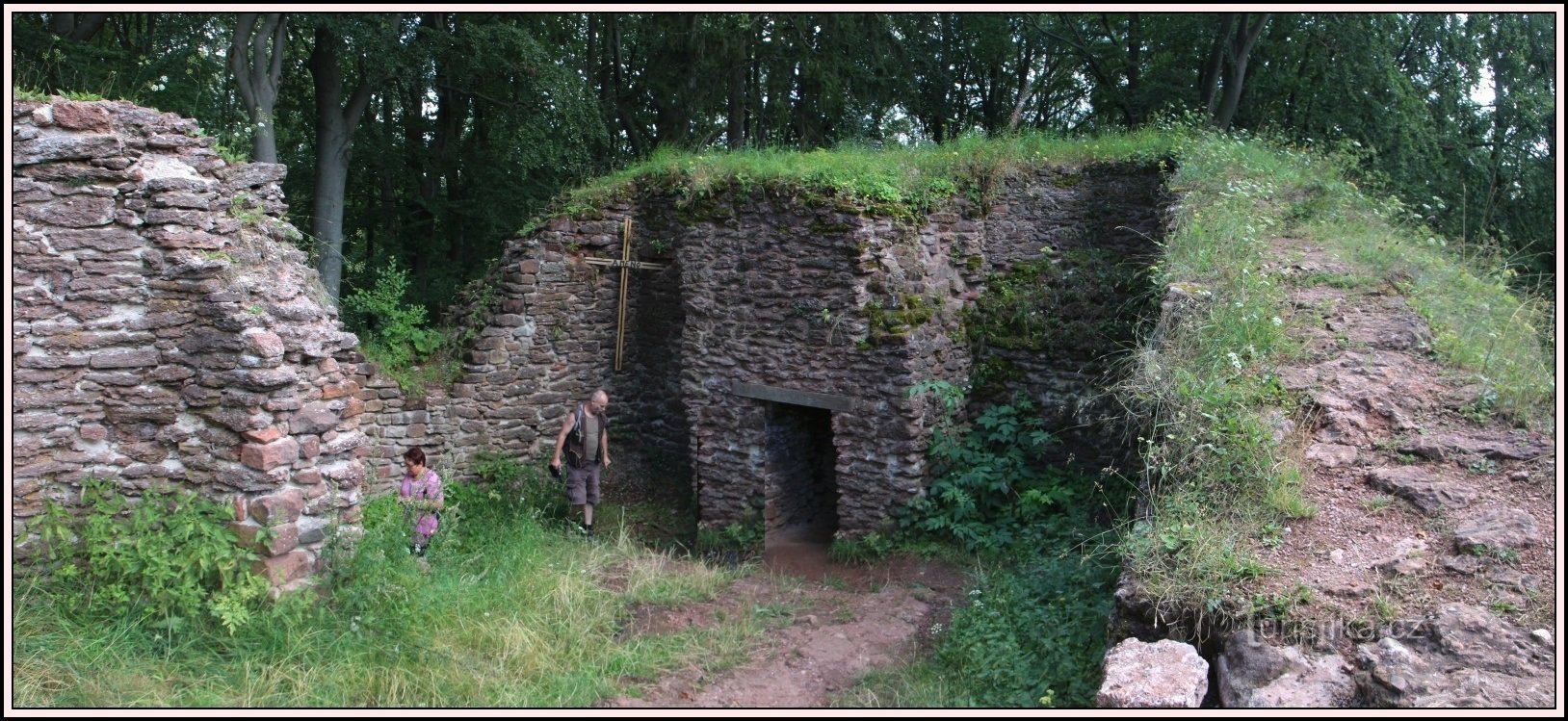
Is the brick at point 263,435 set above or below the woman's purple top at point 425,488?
above

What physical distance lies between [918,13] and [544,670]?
1604 cm

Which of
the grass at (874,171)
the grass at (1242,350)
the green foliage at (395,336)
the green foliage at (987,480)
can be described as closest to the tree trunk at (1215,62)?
the grass at (874,171)

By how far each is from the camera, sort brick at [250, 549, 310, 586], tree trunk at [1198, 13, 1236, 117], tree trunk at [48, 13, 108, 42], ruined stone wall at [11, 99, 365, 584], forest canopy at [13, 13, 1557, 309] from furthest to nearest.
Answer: tree trunk at [1198, 13, 1236, 117] → forest canopy at [13, 13, 1557, 309] → tree trunk at [48, 13, 108, 42] → brick at [250, 549, 310, 586] → ruined stone wall at [11, 99, 365, 584]

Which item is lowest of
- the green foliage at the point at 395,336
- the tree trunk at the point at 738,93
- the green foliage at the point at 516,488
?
the green foliage at the point at 516,488

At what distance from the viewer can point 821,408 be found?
28.4 feet

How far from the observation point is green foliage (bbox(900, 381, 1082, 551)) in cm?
787

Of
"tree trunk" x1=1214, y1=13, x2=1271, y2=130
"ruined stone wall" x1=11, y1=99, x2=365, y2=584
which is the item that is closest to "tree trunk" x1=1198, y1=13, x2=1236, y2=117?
"tree trunk" x1=1214, y1=13, x2=1271, y2=130

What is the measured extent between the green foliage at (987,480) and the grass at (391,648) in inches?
85.9

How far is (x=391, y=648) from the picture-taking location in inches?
193

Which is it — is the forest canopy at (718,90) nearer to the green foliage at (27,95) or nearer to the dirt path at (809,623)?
the dirt path at (809,623)

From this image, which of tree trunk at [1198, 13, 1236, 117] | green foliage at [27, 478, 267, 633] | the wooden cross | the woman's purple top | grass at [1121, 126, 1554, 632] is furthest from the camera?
tree trunk at [1198, 13, 1236, 117]

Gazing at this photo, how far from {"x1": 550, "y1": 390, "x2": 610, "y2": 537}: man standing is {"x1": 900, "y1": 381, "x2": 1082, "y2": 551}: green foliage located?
2.73m

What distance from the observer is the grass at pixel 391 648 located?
4.36 m

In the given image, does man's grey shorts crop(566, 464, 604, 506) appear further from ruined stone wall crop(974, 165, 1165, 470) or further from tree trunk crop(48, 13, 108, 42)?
tree trunk crop(48, 13, 108, 42)
